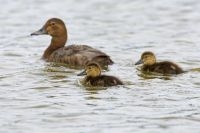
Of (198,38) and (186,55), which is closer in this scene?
(186,55)

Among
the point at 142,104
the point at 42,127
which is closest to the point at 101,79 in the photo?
the point at 142,104

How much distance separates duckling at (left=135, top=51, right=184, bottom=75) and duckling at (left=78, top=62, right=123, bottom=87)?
1.09m

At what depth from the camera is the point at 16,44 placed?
51.2ft

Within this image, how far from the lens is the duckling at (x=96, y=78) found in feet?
36.8

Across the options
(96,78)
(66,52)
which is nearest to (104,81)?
(96,78)

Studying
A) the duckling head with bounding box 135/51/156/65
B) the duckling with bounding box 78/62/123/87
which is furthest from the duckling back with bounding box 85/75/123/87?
the duckling head with bounding box 135/51/156/65

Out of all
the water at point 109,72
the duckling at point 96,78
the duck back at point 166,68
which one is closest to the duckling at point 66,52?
the water at point 109,72

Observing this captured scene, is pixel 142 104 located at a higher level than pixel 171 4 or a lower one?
lower

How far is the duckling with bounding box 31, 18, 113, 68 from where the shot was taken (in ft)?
42.3

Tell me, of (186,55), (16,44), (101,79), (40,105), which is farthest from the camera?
(16,44)

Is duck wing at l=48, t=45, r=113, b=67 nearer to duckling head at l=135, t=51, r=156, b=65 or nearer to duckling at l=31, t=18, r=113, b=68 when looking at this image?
duckling at l=31, t=18, r=113, b=68

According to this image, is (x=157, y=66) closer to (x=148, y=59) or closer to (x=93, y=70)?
(x=148, y=59)

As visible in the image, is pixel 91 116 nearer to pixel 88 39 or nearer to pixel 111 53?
pixel 111 53

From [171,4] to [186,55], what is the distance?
21.0 ft
